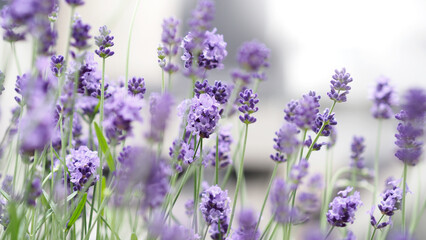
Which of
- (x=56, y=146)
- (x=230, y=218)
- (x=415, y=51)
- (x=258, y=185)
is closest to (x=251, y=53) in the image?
(x=230, y=218)

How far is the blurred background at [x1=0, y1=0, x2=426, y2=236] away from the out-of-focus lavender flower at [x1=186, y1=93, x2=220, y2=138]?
12.2 feet

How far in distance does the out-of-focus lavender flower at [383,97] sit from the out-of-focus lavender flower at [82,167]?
2.06 feet

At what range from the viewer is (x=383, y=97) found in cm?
120

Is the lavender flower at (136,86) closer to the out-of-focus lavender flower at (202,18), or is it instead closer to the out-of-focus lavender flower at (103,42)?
the out-of-focus lavender flower at (103,42)

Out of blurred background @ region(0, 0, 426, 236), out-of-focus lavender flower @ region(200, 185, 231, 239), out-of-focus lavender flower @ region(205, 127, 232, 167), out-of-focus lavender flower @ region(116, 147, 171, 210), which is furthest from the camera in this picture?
blurred background @ region(0, 0, 426, 236)

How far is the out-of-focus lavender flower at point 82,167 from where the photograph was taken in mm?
839

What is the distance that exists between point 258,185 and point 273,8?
149 cm

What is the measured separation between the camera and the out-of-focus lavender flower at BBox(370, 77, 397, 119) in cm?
120

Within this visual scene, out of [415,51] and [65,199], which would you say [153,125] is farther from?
[415,51]

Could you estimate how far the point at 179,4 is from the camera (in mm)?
4844

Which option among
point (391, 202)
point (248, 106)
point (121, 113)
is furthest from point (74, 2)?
point (391, 202)

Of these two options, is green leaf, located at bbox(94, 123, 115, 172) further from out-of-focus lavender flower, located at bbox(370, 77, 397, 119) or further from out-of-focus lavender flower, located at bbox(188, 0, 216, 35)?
out-of-focus lavender flower, located at bbox(370, 77, 397, 119)

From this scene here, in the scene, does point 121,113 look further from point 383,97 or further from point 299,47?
point 299,47

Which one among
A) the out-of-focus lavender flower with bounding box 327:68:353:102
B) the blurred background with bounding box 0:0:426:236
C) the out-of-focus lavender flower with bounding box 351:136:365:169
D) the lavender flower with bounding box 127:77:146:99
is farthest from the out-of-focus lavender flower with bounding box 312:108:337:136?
the blurred background with bounding box 0:0:426:236
